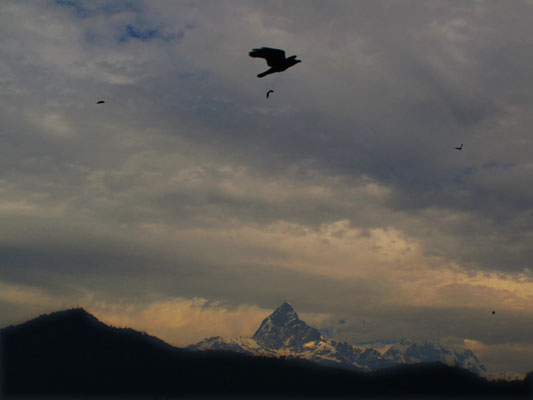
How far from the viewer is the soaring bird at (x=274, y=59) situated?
24.1 meters

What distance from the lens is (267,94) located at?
1187 inches

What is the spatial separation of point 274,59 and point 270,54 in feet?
1.09

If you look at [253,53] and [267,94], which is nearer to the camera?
[253,53]

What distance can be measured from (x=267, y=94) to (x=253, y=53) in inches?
225

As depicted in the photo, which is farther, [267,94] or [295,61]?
[267,94]

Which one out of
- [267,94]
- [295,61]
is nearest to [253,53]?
[295,61]

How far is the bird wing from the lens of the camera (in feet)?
78.8

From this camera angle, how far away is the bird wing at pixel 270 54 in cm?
2402

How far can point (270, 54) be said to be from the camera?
79.7ft

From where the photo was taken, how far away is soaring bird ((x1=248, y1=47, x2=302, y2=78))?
79.0 ft

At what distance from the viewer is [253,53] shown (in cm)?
2450

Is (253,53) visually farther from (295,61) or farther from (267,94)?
(267,94)

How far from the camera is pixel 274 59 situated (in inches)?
966
